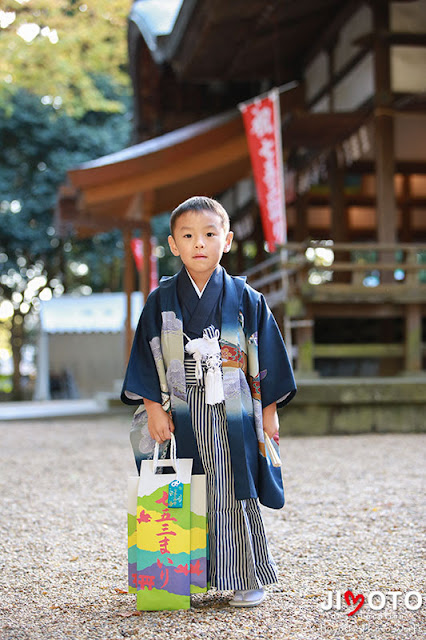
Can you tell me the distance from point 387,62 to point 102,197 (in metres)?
4.03

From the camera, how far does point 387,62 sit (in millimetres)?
8539

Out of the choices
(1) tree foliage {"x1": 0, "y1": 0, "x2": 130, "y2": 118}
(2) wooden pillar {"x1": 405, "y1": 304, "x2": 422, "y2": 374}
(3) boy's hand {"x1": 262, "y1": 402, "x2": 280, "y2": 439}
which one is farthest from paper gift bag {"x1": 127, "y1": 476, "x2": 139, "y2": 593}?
(1) tree foliage {"x1": 0, "y1": 0, "x2": 130, "y2": 118}

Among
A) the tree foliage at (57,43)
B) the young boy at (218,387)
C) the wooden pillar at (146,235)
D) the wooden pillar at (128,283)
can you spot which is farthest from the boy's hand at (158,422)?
the tree foliage at (57,43)

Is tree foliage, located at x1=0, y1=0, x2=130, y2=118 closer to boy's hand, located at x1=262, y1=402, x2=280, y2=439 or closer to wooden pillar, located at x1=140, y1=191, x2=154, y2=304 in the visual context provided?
wooden pillar, located at x1=140, y1=191, x2=154, y2=304

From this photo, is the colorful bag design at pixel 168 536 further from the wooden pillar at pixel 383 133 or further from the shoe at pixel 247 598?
the wooden pillar at pixel 383 133

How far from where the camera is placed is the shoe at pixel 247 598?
7.75 ft

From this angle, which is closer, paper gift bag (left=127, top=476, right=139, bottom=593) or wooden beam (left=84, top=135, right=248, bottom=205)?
paper gift bag (left=127, top=476, right=139, bottom=593)

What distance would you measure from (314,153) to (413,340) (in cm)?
385

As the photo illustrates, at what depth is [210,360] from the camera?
2406mm

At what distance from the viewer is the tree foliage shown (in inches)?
434

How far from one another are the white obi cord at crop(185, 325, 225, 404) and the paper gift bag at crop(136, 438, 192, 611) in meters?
0.31

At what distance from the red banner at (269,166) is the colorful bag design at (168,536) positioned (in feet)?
17.6

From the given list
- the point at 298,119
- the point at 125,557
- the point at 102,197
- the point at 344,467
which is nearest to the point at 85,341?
the point at 102,197

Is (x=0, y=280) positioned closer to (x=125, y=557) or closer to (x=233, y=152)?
(x=233, y=152)
